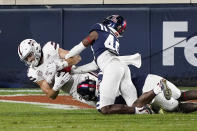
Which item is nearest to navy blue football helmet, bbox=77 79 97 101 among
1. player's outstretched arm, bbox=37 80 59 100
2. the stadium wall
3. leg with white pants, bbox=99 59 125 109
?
player's outstretched arm, bbox=37 80 59 100

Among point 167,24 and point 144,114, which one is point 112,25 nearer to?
point 144,114

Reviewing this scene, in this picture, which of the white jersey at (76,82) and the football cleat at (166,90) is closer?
the football cleat at (166,90)

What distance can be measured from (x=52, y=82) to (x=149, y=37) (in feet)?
17.7

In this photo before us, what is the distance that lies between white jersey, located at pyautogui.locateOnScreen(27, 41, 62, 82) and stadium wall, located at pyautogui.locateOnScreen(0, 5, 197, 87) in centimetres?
485

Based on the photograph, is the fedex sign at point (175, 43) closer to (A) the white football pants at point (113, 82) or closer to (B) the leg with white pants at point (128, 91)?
(A) the white football pants at point (113, 82)

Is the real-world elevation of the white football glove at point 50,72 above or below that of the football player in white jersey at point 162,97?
above

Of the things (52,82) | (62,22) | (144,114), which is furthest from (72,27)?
(144,114)

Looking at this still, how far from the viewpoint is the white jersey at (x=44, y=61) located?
11.1 meters

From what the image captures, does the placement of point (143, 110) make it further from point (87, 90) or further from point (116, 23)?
point (116, 23)

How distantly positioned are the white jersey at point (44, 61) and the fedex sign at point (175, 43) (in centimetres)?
505

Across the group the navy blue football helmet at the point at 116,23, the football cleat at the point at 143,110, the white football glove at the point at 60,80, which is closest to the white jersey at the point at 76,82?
the white football glove at the point at 60,80

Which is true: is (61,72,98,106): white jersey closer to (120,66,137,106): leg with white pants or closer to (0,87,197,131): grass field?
(0,87,197,131): grass field

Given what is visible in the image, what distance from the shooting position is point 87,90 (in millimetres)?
10992

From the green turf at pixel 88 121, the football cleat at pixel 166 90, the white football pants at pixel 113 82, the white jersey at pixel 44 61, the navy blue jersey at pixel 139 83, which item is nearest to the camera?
the green turf at pixel 88 121
